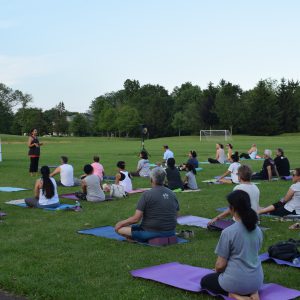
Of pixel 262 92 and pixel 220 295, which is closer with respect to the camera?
pixel 220 295

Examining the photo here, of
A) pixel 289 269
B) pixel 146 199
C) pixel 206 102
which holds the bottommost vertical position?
pixel 289 269

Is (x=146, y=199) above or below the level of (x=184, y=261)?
above

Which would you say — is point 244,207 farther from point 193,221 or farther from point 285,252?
point 193,221

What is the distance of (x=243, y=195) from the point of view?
486cm

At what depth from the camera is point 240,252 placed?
5000 millimetres

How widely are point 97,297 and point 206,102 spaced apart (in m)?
89.0

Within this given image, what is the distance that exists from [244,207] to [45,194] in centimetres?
786

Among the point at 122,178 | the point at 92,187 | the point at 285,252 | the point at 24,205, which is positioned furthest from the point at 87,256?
the point at 122,178

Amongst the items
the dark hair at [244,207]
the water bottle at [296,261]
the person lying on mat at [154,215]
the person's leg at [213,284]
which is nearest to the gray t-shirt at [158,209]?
the person lying on mat at [154,215]

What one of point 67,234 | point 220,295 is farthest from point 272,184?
point 220,295

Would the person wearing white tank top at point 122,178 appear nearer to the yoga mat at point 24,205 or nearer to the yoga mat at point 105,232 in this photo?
the yoga mat at point 24,205

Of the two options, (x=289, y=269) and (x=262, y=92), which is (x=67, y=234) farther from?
(x=262, y=92)

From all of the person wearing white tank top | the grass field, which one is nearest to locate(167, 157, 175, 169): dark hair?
the person wearing white tank top

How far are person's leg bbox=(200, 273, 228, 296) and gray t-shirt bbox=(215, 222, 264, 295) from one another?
277 mm
